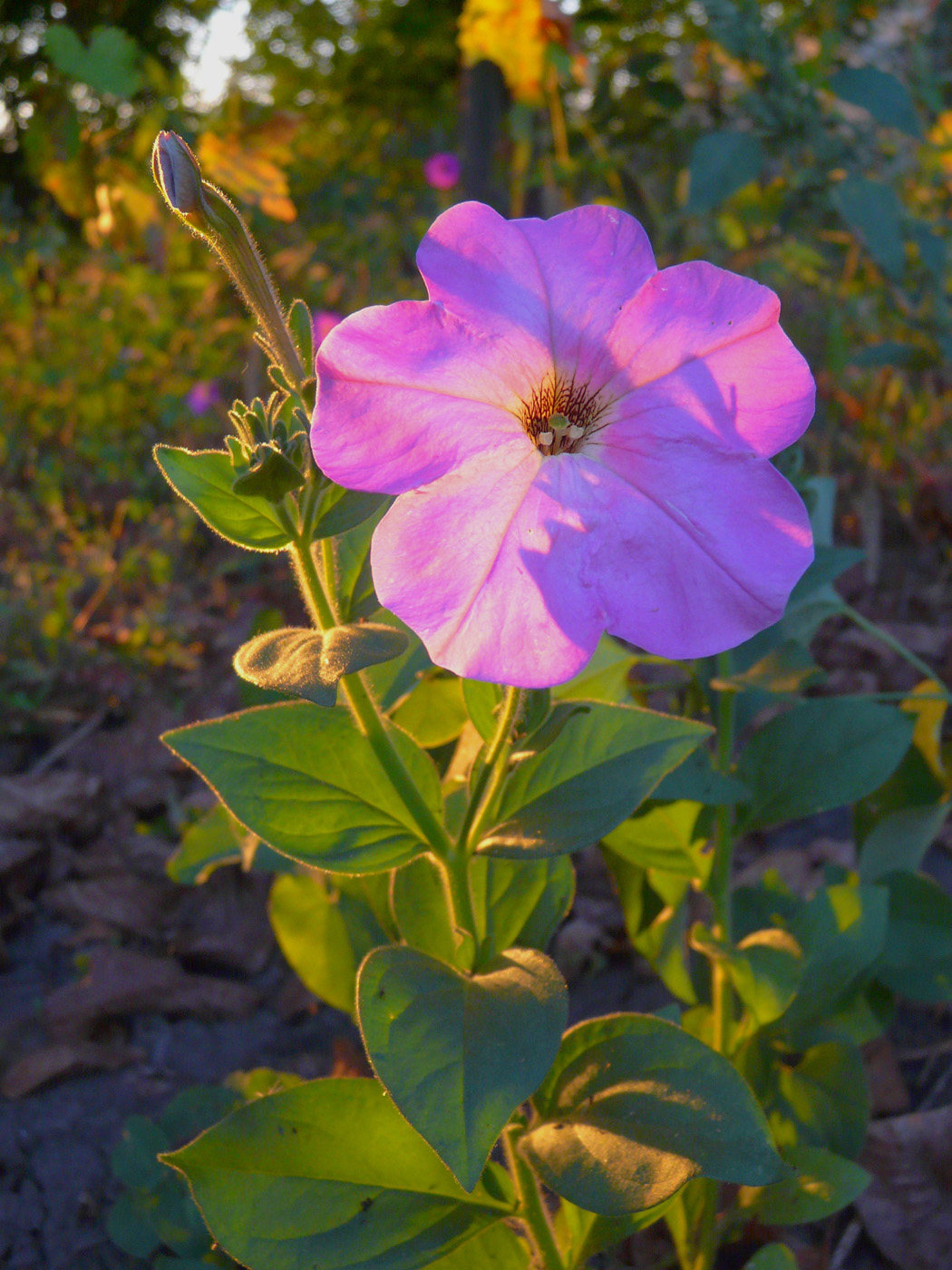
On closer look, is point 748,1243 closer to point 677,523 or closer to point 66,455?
point 677,523

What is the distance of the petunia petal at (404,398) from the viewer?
714 millimetres

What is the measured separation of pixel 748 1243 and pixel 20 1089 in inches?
42.7

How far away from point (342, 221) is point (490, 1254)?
20.2 feet

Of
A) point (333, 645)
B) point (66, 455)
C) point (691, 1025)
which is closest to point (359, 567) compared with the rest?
point (333, 645)

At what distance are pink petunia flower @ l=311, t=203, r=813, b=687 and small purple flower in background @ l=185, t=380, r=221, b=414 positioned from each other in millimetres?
3476

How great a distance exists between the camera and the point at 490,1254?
105 centimetres

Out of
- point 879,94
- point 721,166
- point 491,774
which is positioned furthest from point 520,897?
point 879,94

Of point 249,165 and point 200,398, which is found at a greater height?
point 249,165

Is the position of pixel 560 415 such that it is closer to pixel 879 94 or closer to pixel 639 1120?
pixel 639 1120

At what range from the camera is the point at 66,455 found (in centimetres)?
385

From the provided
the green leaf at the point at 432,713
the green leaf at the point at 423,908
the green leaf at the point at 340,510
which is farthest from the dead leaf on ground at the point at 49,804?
→ the green leaf at the point at 340,510

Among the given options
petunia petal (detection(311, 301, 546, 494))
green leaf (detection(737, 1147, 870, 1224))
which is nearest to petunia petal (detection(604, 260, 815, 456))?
petunia petal (detection(311, 301, 546, 494))

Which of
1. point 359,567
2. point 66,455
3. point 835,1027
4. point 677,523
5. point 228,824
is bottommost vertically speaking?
point 66,455

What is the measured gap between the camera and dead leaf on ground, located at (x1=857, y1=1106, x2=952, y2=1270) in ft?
4.45
